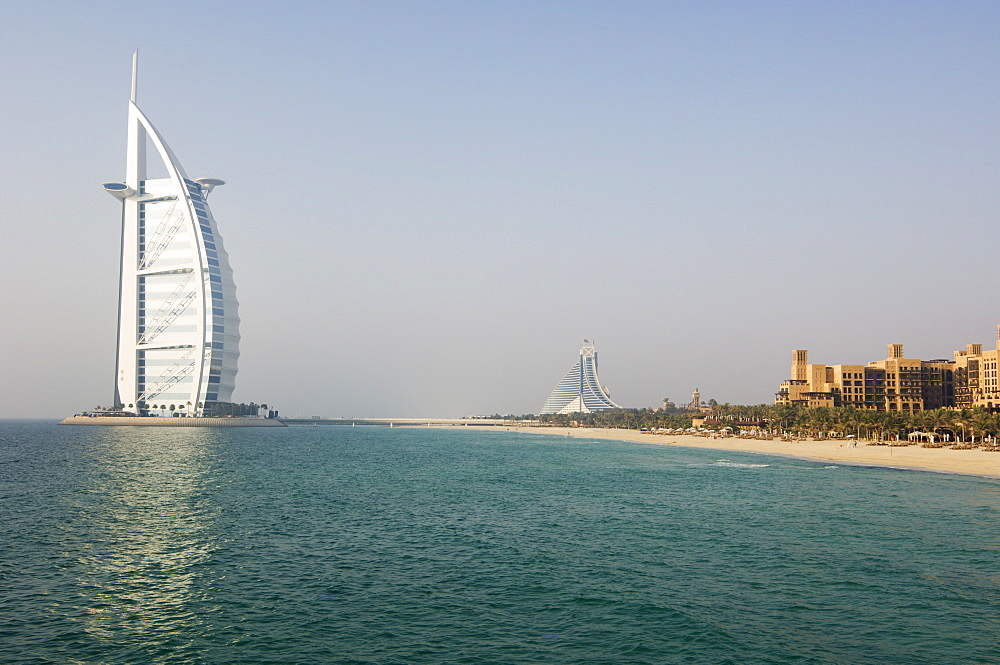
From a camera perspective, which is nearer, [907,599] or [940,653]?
[940,653]

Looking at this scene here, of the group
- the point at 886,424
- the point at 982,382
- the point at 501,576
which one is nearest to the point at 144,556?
the point at 501,576

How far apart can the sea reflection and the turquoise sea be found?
0.48 feet

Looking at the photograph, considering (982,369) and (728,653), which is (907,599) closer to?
(728,653)

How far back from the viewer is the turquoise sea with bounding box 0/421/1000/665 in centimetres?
1984

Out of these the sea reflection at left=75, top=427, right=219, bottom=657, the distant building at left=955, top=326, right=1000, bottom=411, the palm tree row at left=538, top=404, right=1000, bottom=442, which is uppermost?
the distant building at left=955, top=326, right=1000, bottom=411

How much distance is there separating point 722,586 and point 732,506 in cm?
2272

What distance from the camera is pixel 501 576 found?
27.8 metres

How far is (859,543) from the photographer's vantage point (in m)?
34.1

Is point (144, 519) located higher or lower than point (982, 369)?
lower

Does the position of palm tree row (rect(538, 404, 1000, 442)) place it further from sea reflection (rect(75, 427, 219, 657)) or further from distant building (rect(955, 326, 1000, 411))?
sea reflection (rect(75, 427, 219, 657))

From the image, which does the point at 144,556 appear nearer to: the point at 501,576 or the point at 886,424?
the point at 501,576

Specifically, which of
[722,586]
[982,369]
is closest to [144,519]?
[722,586]

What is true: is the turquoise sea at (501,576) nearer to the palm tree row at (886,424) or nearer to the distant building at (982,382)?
the palm tree row at (886,424)

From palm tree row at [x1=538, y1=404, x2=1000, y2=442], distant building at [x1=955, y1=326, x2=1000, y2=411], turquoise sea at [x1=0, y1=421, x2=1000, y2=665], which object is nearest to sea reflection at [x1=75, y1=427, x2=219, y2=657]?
turquoise sea at [x1=0, y1=421, x2=1000, y2=665]
